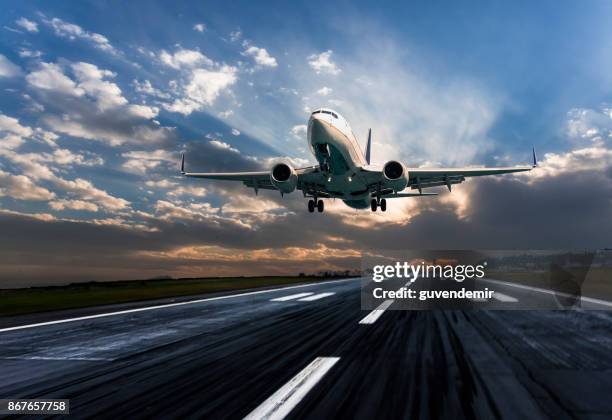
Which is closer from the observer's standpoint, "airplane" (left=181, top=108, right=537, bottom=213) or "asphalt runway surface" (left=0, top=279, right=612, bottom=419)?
"asphalt runway surface" (left=0, top=279, right=612, bottom=419)

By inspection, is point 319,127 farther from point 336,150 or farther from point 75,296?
point 75,296

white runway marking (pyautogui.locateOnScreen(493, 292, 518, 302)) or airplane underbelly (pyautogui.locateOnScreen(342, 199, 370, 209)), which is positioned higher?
airplane underbelly (pyautogui.locateOnScreen(342, 199, 370, 209))

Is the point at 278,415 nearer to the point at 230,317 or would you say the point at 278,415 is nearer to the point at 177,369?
the point at 177,369

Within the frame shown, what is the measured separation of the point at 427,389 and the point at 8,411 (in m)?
5.00

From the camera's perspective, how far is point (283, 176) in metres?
30.8

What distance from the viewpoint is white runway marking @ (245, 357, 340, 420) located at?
442 cm

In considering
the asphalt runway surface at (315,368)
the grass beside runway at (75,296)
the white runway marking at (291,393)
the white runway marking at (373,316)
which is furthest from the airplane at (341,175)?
the white runway marking at (291,393)

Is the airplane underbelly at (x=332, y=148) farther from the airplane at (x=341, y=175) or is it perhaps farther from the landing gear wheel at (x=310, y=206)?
the landing gear wheel at (x=310, y=206)

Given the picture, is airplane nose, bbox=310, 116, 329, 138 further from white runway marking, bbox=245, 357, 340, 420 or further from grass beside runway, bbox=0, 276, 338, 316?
white runway marking, bbox=245, 357, 340, 420

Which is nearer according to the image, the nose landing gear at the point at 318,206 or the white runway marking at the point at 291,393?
the white runway marking at the point at 291,393

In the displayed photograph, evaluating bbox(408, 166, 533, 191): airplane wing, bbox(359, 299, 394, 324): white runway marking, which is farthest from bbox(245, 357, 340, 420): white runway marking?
bbox(408, 166, 533, 191): airplane wing

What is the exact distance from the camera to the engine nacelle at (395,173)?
96.9ft

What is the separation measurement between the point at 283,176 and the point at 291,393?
26.1 meters

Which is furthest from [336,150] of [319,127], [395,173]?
[395,173]
